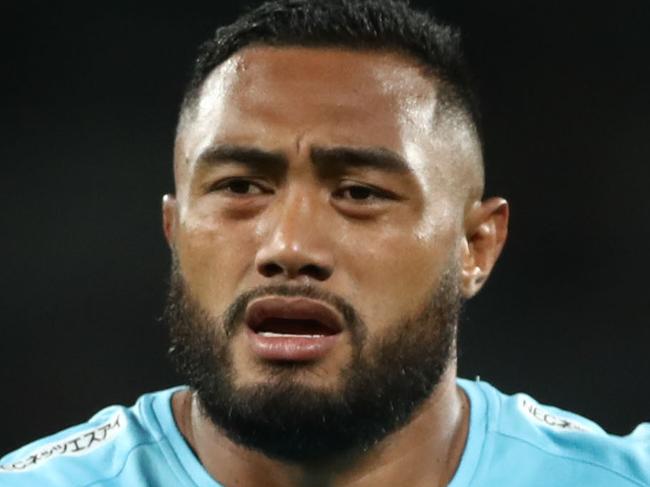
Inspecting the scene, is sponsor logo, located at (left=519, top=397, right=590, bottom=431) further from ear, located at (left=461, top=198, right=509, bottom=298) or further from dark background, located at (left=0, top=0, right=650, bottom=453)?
dark background, located at (left=0, top=0, right=650, bottom=453)

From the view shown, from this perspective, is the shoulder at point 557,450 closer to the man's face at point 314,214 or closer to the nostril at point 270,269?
the man's face at point 314,214

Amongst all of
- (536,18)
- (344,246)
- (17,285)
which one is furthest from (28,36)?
(344,246)

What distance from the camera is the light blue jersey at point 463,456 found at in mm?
2174

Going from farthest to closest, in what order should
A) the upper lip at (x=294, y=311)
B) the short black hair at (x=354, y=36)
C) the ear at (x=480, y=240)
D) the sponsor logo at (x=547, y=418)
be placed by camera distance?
1. the sponsor logo at (x=547, y=418)
2. the ear at (x=480, y=240)
3. the short black hair at (x=354, y=36)
4. the upper lip at (x=294, y=311)

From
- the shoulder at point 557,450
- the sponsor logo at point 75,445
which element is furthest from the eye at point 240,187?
the shoulder at point 557,450

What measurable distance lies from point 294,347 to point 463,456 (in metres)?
0.45

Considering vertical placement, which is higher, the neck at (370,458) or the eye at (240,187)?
the eye at (240,187)

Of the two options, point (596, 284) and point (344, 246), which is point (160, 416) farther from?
point (596, 284)

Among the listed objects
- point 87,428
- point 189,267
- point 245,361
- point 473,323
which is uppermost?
point 189,267

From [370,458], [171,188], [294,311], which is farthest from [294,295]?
[171,188]

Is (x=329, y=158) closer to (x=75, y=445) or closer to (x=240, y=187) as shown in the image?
(x=240, y=187)

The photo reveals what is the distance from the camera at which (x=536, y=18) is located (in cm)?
370

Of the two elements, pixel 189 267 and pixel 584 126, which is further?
pixel 584 126

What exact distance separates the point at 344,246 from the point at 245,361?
0.76ft
